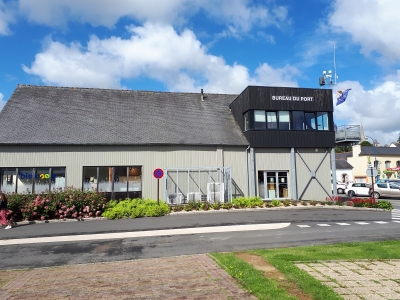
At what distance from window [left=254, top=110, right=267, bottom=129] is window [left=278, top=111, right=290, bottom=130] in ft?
4.02

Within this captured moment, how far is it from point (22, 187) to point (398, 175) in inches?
2042

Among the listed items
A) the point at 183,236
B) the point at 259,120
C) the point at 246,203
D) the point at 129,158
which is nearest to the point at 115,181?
the point at 129,158

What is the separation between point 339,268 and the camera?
20.3ft

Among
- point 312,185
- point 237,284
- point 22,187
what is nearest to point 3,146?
point 22,187

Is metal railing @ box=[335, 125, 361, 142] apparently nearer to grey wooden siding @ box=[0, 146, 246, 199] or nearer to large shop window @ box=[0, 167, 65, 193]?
grey wooden siding @ box=[0, 146, 246, 199]

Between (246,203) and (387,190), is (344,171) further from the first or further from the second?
(246,203)

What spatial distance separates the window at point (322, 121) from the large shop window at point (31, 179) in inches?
729

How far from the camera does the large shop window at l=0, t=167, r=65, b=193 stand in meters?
17.6

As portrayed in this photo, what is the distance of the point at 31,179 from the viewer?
58.6ft

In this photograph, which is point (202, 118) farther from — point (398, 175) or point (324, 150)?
point (398, 175)

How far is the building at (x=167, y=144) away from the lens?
18156mm

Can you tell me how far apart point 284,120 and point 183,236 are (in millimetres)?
14314

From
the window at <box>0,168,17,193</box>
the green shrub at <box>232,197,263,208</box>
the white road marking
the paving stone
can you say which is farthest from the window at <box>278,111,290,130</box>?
the window at <box>0,168,17,193</box>

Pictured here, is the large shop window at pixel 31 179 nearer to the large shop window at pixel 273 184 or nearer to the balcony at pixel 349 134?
the large shop window at pixel 273 184
